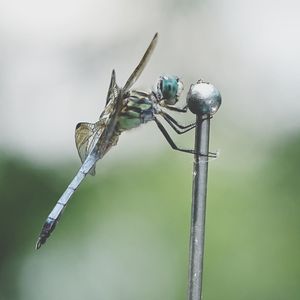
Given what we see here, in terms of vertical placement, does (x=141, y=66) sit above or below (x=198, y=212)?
above

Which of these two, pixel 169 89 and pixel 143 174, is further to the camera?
pixel 143 174

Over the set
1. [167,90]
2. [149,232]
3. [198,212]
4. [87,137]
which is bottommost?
[149,232]

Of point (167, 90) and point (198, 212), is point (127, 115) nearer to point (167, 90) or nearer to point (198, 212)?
point (167, 90)

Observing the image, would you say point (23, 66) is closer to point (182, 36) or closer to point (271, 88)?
point (182, 36)

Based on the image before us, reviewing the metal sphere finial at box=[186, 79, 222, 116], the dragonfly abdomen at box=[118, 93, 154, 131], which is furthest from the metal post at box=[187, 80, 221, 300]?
the dragonfly abdomen at box=[118, 93, 154, 131]

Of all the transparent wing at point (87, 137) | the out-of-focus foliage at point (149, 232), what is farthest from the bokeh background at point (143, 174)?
the transparent wing at point (87, 137)

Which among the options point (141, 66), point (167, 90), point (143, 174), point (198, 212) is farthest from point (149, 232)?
point (198, 212)
